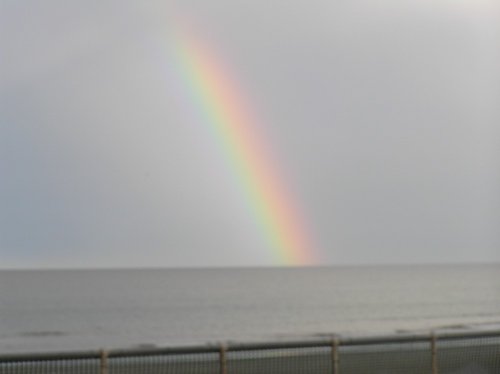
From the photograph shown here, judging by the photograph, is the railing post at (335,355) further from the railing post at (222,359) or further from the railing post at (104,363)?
the railing post at (104,363)

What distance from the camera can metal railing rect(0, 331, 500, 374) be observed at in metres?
6.69

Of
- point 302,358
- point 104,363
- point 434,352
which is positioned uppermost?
point 434,352

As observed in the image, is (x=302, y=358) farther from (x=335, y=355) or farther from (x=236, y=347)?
(x=236, y=347)

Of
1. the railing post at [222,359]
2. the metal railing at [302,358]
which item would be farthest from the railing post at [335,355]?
the railing post at [222,359]

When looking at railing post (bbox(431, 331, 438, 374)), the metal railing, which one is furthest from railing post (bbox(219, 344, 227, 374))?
railing post (bbox(431, 331, 438, 374))

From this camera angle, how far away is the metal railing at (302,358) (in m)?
6.69

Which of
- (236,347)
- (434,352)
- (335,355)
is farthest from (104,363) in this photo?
(434,352)

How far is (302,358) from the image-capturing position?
24.6ft

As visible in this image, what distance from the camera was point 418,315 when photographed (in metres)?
51.8

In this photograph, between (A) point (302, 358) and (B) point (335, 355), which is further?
(B) point (335, 355)

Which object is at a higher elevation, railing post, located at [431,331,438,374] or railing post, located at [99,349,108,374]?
railing post, located at [431,331,438,374]

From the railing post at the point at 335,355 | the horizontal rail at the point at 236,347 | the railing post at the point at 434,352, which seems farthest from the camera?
the railing post at the point at 434,352

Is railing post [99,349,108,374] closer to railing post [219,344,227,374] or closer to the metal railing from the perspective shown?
the metal railing

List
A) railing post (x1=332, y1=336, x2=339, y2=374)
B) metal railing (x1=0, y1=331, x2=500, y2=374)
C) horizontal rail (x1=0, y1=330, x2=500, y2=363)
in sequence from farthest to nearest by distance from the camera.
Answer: railing post (x1=332, y1=336, x2=339, y2=374) < metal railing (x1=0, y1=331, x2=500, y2=374) < horizontal rail (x1=0, y1=330, x2=500, y2=363)
